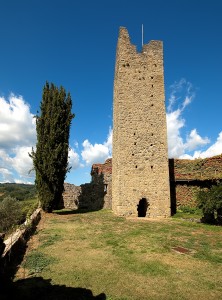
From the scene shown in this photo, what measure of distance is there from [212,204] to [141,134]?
21.7 feet

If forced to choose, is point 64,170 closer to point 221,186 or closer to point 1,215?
point 1,215

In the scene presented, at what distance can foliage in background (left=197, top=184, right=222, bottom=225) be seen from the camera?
12883mm

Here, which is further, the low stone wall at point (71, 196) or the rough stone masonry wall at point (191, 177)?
the low stone wall at point (71, 196)

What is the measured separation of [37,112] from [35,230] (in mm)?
9106

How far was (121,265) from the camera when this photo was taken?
7.16 m

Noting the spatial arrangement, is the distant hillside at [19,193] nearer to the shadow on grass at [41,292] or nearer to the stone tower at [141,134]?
the stone tower at [141,134]

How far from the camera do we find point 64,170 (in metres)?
17.9

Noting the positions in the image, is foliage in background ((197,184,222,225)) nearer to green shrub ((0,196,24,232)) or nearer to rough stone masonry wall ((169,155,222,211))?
rough stone masonry wall ((169,155,222,211))

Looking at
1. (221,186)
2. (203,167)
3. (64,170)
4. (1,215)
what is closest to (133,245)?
(221,186)

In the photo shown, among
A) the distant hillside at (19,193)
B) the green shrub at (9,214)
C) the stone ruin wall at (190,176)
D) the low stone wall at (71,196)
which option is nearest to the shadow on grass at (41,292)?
the green shrub at (9,214)

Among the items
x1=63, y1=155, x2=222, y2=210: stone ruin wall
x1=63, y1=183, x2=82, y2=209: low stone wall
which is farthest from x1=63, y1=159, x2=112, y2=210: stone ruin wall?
x1=63, y1=155, x2=222, y2=210: stone ruin wall

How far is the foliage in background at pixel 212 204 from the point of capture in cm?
1288

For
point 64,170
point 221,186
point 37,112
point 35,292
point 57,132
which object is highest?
point 37,112

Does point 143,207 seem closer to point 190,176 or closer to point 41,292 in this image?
point 190,176
